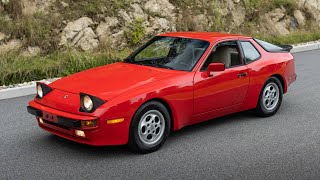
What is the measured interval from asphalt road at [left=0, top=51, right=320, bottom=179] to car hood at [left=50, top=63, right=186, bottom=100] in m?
0.71

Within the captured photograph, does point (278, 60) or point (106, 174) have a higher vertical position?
point (278, 60)

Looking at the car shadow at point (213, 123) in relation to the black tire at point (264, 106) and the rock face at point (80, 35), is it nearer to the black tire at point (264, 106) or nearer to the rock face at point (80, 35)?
the black tire at point (264, 106)

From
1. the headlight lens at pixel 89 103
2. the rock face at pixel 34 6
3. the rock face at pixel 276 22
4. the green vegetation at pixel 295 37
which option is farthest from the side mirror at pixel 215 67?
the rock face at pixel 276 22

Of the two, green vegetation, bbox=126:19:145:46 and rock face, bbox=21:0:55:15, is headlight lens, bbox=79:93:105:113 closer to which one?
rock face, bbox=21:0:55:15

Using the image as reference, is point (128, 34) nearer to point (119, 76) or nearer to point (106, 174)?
point (119, 76)

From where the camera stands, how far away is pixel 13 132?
19.8 feet

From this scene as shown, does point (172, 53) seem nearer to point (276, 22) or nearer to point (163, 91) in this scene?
point (163, 91)

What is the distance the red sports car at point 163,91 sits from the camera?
4.84 m

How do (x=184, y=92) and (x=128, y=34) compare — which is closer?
(x=184, y=92)

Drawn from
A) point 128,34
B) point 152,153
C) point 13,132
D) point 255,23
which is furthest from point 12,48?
point 255,23

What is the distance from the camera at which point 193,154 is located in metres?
5.16

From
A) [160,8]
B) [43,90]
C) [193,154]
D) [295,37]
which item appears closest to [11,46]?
[160,8]

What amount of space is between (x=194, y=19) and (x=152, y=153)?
10793 mm

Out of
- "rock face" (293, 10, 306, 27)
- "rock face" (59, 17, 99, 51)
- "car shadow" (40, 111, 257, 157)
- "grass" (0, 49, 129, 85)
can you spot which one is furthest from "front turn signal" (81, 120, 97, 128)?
"rock face" (293, 10, 306, 27)
